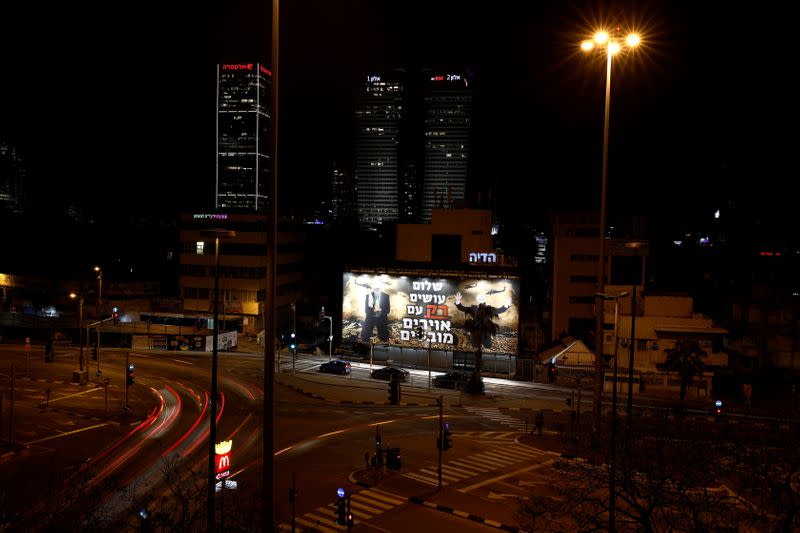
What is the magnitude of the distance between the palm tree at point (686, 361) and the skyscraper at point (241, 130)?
455 feet

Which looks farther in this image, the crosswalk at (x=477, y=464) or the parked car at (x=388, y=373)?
the parked car at (x=388, y=373)

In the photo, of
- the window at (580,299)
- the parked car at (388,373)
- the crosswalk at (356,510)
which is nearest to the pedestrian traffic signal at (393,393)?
the parked car at (388,373)

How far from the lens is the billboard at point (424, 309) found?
5866 cm

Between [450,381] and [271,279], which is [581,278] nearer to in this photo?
[450,381]

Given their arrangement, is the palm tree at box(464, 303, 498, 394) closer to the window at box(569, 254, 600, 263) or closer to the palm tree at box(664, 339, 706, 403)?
the palm tree at box(664, 339, 706, 403)

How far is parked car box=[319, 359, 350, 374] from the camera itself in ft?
186

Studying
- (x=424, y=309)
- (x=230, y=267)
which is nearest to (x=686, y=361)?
(x=424, y=309)

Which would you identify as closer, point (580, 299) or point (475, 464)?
point (475, 464)

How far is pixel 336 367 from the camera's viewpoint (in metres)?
57.1

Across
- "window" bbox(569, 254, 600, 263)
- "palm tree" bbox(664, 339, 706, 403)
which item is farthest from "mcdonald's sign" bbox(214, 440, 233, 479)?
"window" bbox(569, 254, 600, 263)

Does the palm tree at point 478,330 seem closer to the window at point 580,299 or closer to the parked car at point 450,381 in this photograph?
the parked car at point 450,381

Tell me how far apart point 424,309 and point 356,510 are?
36005mm

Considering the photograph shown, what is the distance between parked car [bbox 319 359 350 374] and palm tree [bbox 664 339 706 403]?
27.5 meters

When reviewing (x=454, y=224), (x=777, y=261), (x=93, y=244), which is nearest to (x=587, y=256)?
(x=454, y=224)
